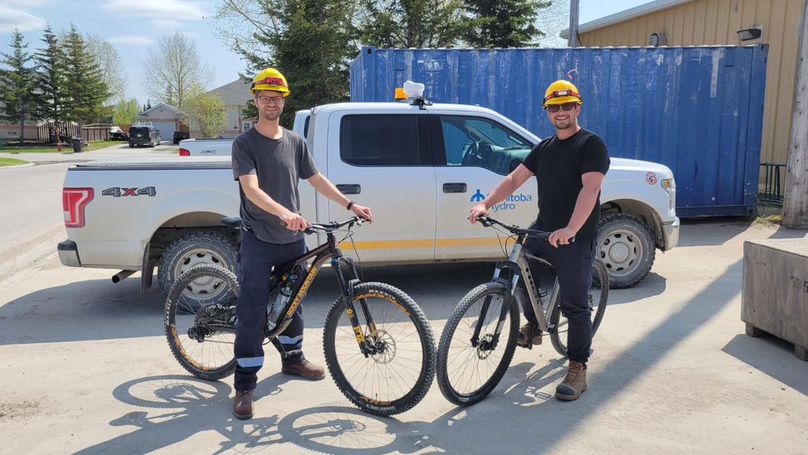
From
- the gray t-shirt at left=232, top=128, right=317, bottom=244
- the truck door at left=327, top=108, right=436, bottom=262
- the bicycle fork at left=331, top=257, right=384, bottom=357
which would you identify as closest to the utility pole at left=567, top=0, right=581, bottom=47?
the truck door at left=327, top=108, right=436, bottom=262

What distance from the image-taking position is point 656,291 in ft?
22.5

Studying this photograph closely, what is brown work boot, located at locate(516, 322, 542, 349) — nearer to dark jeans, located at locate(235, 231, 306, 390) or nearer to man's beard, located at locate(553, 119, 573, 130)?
man's beard, located at locate(553, 119, 573, 130)

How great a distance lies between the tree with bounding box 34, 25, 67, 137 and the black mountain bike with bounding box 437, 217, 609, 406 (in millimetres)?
58214

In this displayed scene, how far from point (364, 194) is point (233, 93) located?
207 ft

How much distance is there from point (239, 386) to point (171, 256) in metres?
2.35

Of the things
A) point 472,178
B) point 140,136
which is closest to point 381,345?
point 472,178

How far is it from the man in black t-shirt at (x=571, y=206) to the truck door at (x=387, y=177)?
6.18 ft

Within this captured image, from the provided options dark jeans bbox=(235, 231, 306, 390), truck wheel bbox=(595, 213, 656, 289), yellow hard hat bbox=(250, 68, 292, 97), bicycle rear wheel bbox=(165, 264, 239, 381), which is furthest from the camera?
truck wheel bbox=(595, 213, 656, 289)

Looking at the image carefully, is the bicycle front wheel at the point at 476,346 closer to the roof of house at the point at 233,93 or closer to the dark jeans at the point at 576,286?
the dark jeans at the point at 576,286

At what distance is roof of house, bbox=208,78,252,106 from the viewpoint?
212 ft

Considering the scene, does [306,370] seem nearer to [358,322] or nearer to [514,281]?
[358,322]

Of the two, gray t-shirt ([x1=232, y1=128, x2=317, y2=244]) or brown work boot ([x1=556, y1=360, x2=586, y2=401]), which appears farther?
brown work boot ([x1=556, y1=360, x2=586, y2=401])

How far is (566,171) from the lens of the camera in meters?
4.11

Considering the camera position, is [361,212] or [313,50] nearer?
[361,212]
